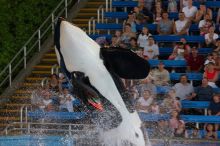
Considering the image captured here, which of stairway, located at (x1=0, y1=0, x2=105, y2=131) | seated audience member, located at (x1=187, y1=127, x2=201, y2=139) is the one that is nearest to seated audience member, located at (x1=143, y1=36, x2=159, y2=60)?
stairway, located at (x1=0, y1=0, x2=105, y2=131)

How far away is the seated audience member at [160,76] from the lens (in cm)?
2044

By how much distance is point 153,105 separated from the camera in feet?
64.0

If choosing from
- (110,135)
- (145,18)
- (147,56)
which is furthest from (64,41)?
(145,18)

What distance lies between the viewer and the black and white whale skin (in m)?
13.1

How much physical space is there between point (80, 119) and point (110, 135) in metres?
6.23

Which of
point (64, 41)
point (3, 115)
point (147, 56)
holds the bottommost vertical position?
point (3, 115)

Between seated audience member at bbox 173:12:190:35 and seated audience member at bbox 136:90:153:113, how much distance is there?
2.81 meters

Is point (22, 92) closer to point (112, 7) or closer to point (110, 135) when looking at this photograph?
point (112, 7)

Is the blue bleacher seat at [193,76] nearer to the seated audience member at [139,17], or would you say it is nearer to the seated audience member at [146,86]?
the seated audience member at [146,86]

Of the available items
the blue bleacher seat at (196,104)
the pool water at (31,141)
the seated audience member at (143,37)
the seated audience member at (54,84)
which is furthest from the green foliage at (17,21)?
the pool water at (31,141)

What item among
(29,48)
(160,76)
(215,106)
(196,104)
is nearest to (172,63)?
(160,76)

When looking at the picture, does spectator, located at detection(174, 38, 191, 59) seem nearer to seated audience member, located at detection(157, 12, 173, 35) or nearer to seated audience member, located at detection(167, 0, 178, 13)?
seated audience member, located at detection(157, 12, 173, 35)

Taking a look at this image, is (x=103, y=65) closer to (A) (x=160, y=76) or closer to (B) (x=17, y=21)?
(A) (x=160, y=76)

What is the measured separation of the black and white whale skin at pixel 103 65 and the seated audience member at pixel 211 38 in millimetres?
7936
